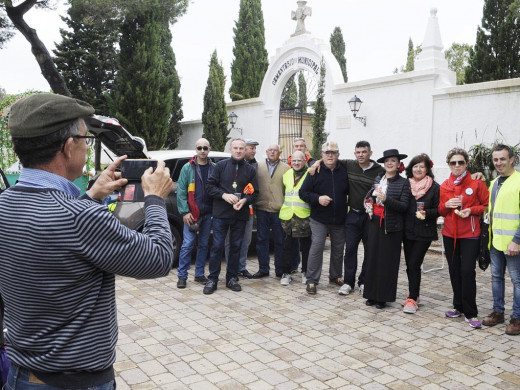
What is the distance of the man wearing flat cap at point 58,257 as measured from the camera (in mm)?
1491

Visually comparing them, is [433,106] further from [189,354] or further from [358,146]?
[189,354]

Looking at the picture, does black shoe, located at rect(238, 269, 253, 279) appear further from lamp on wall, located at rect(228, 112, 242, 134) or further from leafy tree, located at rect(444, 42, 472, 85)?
leafy tree, located at rect(444, 42, 472, 85)

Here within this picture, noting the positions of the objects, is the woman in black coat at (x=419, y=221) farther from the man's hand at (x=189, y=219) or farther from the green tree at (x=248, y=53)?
the green tree at (x=248, y=53)

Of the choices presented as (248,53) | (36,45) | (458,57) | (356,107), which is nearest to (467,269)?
(356,107)

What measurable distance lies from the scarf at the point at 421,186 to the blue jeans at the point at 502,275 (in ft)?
3.04

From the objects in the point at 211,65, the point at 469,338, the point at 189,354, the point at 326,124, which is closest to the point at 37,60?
the point at 211,65

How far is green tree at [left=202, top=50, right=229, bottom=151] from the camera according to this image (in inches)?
664

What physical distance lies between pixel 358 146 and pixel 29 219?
16.4 feet

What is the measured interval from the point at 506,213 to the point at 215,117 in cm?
1301

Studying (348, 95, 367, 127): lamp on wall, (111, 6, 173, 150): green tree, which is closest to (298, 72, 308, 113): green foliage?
(348, 95, 367, 127): lamp on wall

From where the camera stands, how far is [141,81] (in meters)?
17.8

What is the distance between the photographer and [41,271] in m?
1.51

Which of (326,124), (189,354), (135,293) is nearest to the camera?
(189,354)

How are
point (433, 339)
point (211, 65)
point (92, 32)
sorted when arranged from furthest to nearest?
point (92, 32), point (211, 65), point (433, 339)
